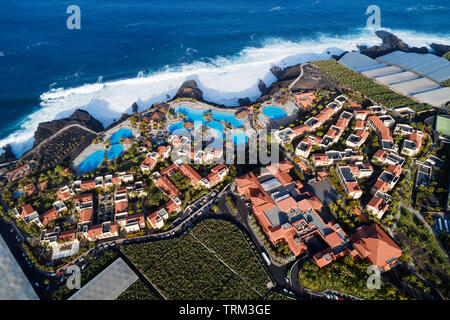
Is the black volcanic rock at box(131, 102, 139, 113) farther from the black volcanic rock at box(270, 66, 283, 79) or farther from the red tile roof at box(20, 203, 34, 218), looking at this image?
the black volcanic rock at box(270, 66, 283, 79)

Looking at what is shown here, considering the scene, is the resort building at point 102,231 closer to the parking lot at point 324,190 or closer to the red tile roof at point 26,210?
the red tile roof at point 26,210

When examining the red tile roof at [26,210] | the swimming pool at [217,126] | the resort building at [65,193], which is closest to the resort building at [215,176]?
the swimming pool at [217,126]

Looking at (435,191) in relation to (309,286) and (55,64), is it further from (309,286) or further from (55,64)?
(55,64)

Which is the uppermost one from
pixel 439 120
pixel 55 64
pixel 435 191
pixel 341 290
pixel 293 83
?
pixel 55 64

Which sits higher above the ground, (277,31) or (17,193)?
(277,31)
